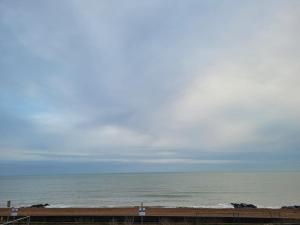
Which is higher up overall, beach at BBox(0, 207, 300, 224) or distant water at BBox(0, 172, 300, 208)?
distant water at BBox(0, 172, 300, 208)

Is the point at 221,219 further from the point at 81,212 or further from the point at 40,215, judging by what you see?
the point at 40,215

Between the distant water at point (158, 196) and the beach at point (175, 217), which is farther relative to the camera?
the distant water at point (158, 196)

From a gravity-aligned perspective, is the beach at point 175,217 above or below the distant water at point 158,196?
below

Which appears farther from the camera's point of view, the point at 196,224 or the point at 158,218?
the point at 158,218

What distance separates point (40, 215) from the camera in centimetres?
2900

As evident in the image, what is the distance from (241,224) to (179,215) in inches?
195

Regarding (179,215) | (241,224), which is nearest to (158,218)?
(179,215)

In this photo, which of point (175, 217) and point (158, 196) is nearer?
point (175, 217)

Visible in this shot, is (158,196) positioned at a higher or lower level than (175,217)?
higher

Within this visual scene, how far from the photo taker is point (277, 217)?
26.4 meters

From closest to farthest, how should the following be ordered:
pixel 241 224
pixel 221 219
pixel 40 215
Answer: pixel 241 224 < pixel 221 219 < pixel 40 215

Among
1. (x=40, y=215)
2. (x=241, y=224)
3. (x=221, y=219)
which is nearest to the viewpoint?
(x=241, y=224)

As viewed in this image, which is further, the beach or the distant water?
the distant water

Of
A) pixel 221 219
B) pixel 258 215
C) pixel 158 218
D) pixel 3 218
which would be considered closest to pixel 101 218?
pixel 158 218
